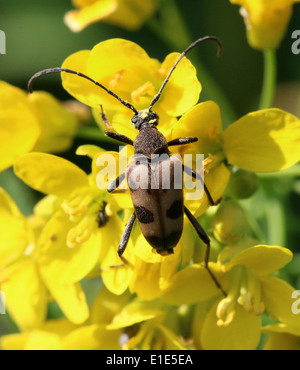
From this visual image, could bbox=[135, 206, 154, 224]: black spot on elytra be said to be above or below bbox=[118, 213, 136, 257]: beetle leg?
above

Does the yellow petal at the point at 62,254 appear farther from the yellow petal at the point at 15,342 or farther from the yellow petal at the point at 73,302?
the yellow petal at the point at 15,342

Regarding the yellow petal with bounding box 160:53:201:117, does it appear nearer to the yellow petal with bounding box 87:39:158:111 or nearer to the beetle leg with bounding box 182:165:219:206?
the yellow petal with bounding box 87:39:158:111

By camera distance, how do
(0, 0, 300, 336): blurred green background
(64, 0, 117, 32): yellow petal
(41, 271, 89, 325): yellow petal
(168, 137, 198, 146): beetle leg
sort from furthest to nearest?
(0, 0, 300, 336): blurred green background, (64, 0, 117, 32): yellow petal, (41, 271, 89, 325): yellow petal, (168, 137, 198, 146): beetle leg

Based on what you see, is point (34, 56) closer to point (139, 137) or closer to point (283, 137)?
point (139, 137)

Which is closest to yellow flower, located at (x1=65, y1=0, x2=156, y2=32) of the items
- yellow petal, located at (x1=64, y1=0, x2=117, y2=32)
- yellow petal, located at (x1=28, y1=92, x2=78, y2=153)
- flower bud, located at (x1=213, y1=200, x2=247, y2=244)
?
yellow petal, located at (x1=64, y1=0, x2=117, y2=32)

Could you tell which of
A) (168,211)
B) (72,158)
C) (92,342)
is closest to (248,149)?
(168,211)

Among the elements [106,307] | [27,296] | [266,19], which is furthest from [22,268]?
[266,19]

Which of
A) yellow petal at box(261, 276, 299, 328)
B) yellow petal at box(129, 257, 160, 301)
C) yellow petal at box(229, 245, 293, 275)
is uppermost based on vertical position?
yellow petal at box(229, 245, 293, 275)

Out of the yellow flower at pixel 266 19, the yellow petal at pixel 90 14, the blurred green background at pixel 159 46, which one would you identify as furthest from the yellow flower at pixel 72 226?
the blurred green background at pixel 159 46
